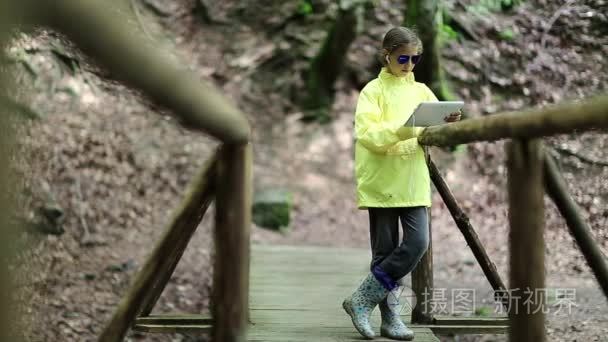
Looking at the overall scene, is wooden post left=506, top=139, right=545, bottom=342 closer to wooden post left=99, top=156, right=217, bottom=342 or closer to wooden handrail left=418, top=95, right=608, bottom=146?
wooden handrail left=418, top=95, right=608, bottom=146

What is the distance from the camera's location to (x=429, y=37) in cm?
963

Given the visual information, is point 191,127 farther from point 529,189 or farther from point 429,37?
point 429,37

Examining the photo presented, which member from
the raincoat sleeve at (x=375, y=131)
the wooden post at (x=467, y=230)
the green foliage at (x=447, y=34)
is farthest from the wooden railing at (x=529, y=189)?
the green foliage at (x=447, y=34)

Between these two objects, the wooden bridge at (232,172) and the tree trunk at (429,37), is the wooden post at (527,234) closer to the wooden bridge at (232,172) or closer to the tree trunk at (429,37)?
the wooden bridge at (232,172)

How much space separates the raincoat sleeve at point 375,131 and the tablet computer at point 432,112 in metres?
0.11

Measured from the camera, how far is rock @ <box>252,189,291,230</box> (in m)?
9.80

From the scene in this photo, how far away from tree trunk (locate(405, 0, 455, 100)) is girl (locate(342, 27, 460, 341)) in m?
5.55

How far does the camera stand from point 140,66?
2.04m

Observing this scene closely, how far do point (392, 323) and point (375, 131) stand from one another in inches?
44.4

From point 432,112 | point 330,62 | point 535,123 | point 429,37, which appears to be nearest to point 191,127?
point 535,123

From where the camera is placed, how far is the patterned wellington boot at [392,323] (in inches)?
153

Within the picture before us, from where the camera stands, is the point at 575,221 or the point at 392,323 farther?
the point at 392,323

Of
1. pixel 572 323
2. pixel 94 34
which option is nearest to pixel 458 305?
pixel 572 323

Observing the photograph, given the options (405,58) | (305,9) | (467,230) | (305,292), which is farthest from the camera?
(305,9)
